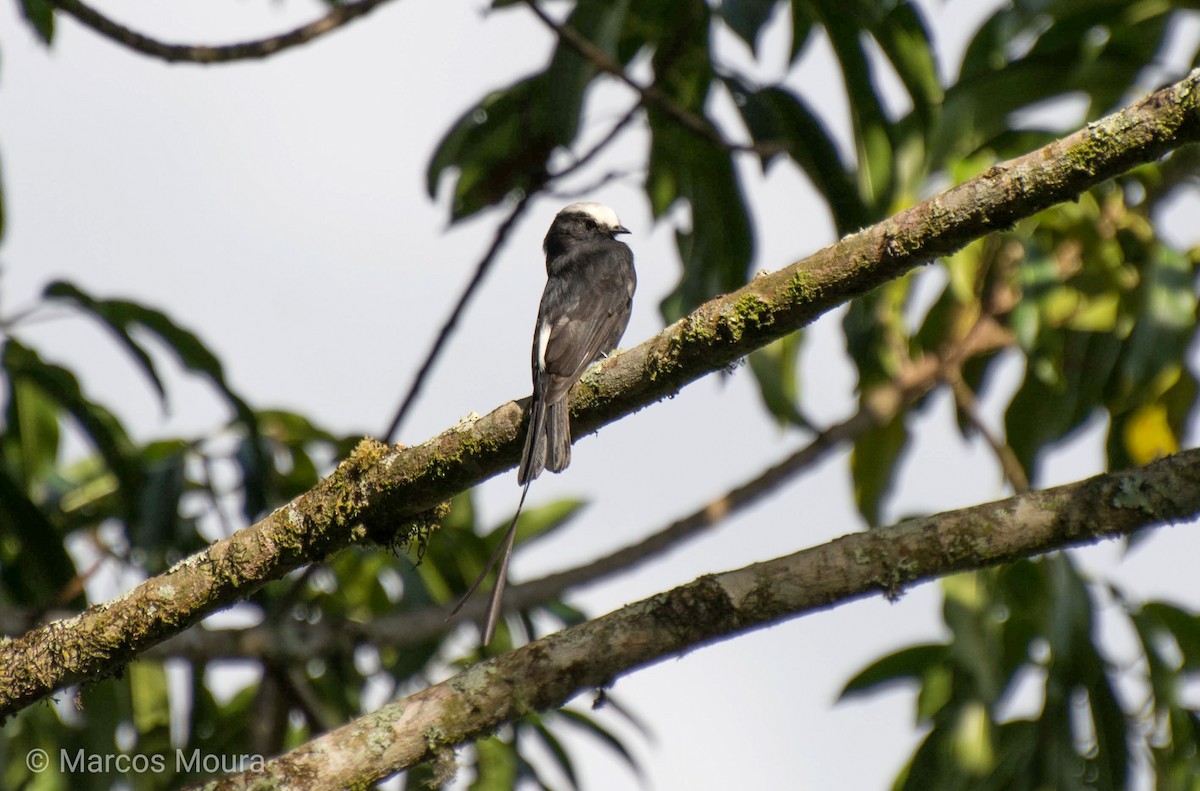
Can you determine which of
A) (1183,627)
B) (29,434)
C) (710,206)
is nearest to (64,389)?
(29,434)

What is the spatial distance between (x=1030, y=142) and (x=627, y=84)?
1.45m

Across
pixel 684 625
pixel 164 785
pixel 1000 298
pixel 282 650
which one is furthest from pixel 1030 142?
pixel 164 785

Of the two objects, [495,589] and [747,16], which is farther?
[747,16]

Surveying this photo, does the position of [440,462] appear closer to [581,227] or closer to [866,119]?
[866,119]

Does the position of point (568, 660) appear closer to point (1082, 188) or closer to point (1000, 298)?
point (1082, 188)

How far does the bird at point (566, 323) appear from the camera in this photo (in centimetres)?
296

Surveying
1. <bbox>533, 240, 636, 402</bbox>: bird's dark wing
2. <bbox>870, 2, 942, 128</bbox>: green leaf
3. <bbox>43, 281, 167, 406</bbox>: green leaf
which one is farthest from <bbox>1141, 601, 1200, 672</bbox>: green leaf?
<bbox>43, 281, 167, 406</bbox>: green leaf

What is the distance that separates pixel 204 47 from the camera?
12.9ft

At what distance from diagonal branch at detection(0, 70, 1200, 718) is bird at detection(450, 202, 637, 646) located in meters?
0.07

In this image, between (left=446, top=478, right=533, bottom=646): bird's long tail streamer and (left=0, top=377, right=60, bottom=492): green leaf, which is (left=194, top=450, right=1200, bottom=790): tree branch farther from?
(left=0, top=377, right=60, bottom=492): green leaf

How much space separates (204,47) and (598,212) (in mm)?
2199

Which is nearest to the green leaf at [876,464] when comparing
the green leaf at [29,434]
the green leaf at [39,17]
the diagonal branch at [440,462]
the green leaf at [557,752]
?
the green leaf at [557,752]

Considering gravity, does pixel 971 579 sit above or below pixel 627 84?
below

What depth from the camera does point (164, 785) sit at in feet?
15.7
